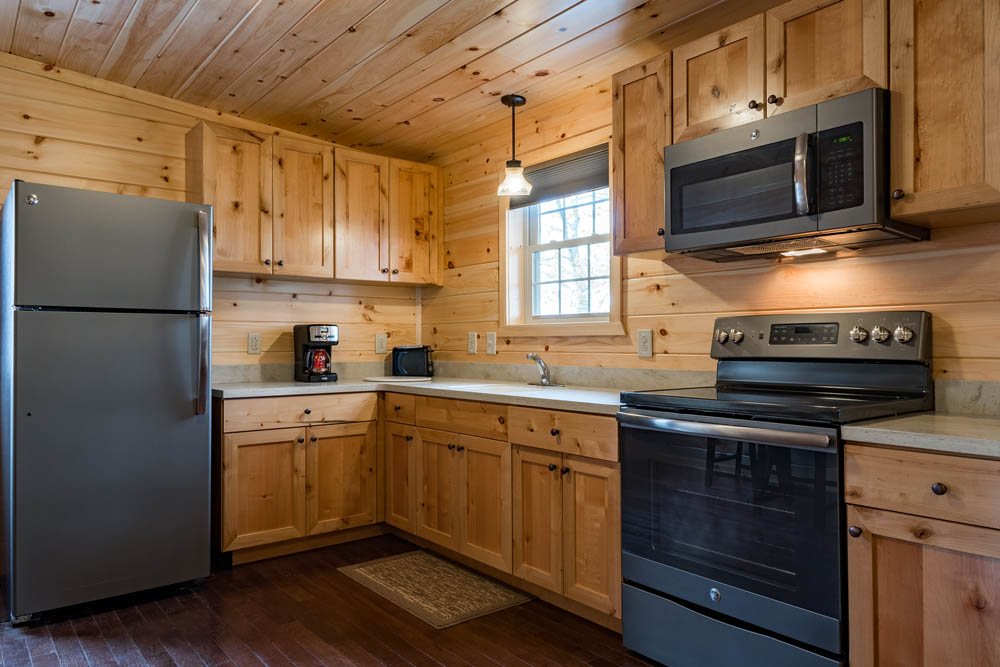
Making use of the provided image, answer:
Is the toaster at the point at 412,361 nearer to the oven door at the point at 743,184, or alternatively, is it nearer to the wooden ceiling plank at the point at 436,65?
the wooden ceiling plank at the point at 436,65

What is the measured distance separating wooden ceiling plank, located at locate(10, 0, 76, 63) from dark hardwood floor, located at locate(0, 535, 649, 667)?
233cm

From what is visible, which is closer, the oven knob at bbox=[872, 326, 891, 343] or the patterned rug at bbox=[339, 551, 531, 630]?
the oven knob at bbox=[872, 326, 891, 343]

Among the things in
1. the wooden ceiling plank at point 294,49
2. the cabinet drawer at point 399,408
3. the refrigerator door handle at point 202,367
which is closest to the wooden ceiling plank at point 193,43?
the wooden ceiling plank at point 294,49

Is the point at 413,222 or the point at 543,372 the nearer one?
the point at 543,372

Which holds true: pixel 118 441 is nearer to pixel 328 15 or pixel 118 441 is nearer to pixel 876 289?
pixel 328 15

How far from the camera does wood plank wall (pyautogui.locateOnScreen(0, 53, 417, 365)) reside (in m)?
3.03

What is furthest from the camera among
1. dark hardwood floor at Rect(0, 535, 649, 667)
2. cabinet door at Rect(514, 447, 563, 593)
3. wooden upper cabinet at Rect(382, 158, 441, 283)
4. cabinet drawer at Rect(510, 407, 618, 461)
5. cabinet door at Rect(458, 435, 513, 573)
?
wooden upper cabinet at Rect(382, 158, 441, 283)

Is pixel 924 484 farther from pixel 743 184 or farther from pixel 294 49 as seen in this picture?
pixel 294 49

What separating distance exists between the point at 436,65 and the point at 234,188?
123 centimetres

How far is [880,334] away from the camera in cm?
209

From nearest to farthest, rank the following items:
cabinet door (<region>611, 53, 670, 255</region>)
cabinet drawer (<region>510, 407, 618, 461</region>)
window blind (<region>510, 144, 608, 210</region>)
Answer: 1. cabinet drawer (<region>510, 407, 618, 461</region>)
2. cabinet door (<region>611, 53, 670, 255</region>)
3. window blind (<region>510, 144, 608, 210</region>)

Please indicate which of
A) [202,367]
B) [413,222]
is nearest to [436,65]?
[413,222]

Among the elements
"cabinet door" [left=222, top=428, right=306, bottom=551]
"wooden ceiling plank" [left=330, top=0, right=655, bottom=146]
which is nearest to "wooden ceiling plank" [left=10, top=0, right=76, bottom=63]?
"wooden ceiling plank" [left=330, top=0, right=655, bottom=146]

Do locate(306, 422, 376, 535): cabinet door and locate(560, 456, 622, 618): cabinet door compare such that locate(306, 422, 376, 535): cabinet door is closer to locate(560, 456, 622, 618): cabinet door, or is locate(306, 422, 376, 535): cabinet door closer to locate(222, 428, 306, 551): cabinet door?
locate(222, 428, 306, 551): cabinet door
